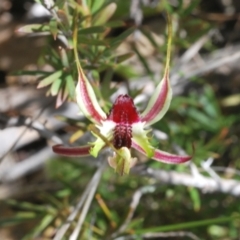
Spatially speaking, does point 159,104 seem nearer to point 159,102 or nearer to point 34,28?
point 159,102

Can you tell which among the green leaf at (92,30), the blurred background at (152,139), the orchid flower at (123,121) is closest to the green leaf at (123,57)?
the blurred background at (152,139)

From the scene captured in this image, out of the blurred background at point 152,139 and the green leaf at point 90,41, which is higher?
the green leaf at point 90,41

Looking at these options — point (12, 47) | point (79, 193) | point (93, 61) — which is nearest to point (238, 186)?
point (79, 193)

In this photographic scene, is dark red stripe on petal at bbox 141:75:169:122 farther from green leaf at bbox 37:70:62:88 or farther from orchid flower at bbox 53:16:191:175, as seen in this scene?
green leaf at bbox 37:70:62:88

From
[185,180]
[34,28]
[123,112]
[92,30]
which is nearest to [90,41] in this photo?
[92,30]

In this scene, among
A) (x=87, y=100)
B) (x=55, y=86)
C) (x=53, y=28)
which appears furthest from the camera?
(x=55, y=86)

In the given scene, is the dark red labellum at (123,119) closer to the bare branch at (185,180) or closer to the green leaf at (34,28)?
the green leaf at (34,28)
